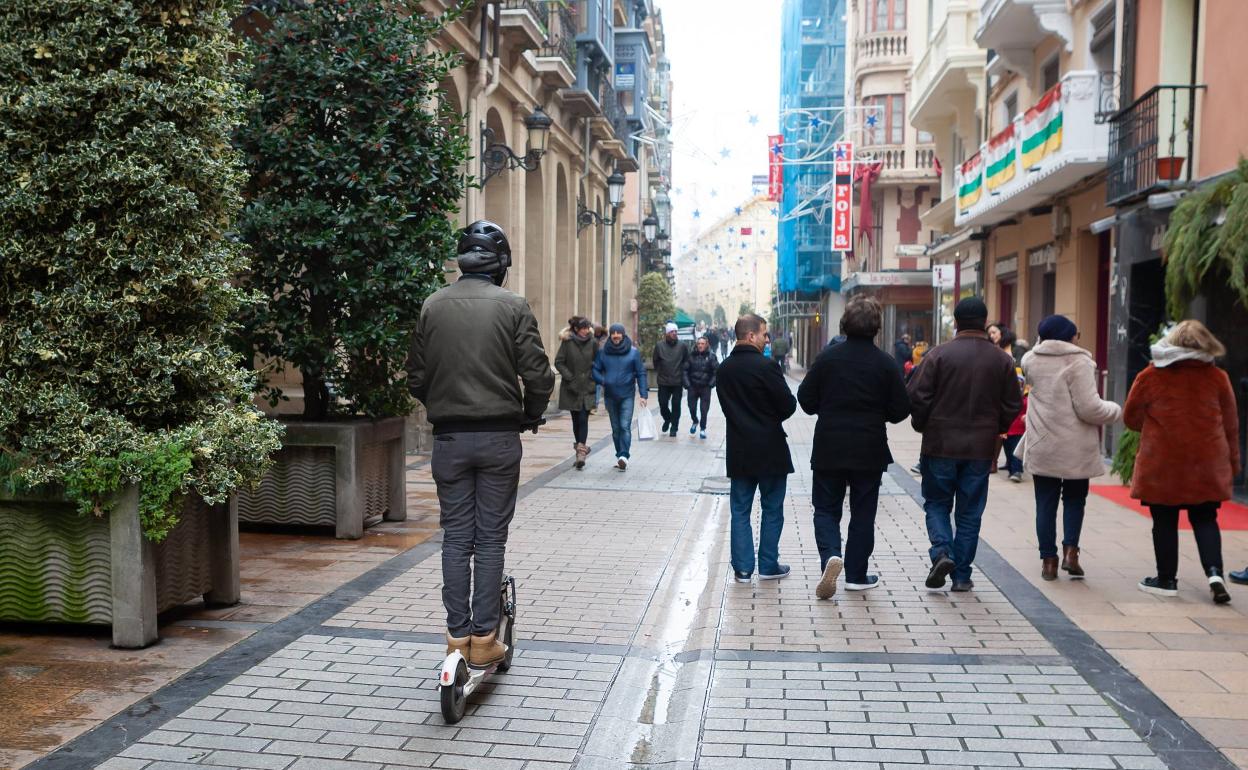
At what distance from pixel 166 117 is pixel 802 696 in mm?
4170

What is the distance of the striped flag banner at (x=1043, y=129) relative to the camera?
1588cm

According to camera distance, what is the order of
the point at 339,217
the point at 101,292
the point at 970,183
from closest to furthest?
the point at 101,292 → the point at 339,217 → the point at 970,183

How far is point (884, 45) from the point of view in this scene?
1613 inches

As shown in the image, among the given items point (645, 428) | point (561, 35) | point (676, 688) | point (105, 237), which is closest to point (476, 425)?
point (676, 688)

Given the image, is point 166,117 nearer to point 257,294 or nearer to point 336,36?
point 257,294

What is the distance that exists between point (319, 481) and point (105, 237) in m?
3.14

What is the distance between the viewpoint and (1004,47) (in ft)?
66.9

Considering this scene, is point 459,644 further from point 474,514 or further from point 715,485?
point 715,485

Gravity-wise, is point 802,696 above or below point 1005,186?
below

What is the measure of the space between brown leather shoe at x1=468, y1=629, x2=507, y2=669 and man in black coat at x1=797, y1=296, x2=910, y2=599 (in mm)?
2554

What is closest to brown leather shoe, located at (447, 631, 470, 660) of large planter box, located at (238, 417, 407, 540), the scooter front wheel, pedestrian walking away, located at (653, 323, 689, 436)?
the scooter front wheel

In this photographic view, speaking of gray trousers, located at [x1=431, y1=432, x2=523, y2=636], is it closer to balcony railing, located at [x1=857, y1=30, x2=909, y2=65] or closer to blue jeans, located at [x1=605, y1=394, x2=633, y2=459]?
blue jeans, located at [x1=605, y1=394, x2=633, y2=459]

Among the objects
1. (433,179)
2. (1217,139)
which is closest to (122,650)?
(433,179)

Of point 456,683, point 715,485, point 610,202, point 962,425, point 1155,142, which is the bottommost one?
point 715,485
